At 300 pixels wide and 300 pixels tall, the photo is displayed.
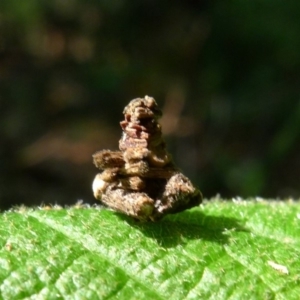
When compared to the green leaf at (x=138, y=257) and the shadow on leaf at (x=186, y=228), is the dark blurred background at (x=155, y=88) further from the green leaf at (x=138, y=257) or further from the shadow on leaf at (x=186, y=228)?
the green leaf at (x=138, y=257)

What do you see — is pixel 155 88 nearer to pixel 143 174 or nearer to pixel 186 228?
pixel 186 228

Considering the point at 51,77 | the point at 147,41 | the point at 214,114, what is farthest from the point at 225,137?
the point at 51,77

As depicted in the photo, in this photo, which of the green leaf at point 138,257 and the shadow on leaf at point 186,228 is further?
the shadow on leaf at point 186,228

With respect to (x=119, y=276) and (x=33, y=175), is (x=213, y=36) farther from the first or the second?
(x=119, y=276)

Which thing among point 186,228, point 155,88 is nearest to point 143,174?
point 186,228

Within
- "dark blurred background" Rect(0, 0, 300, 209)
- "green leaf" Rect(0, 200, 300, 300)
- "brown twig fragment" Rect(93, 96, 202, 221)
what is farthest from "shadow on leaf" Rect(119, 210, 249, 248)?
"dark blurred background" Rect(0, 0, 300, 209)

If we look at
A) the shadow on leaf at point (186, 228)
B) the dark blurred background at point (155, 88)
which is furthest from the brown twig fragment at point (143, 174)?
the dark blurred background at point (155, 88)
